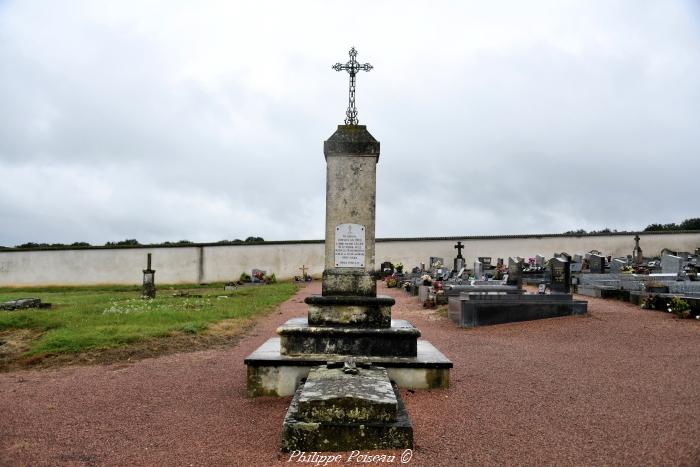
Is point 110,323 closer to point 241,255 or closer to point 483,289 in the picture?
point 483,289

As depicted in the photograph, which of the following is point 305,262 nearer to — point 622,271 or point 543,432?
point 622,271

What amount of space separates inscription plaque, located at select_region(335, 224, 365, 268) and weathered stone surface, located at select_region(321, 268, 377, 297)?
97 millimetres

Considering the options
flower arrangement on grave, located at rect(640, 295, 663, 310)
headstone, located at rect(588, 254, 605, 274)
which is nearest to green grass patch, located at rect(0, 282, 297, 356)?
flower arrangement on grave, located at rect(640, 295, 663, 310)

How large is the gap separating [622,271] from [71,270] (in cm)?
2876

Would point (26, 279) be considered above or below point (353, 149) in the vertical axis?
below

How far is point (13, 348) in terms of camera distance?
8.92m

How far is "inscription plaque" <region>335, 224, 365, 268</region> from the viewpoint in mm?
6078

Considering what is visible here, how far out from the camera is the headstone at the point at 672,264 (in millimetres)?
14859

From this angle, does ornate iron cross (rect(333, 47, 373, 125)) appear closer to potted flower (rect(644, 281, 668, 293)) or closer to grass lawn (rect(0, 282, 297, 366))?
grass lawn (rect(0, 282, 297, 366))

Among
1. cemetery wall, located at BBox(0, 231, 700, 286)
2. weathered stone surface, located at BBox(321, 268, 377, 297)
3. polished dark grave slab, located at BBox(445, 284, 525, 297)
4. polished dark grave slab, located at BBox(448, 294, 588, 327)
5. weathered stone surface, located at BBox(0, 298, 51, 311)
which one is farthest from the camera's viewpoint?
cemetery wall, located at BBox(0, 231, 700, 286)

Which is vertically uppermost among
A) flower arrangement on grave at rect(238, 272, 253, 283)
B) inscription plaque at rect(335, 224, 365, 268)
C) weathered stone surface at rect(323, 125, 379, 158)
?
weathered stone surface at rect(323, 125, 379, 158)

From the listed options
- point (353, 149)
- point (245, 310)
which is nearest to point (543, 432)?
point (353, 149)

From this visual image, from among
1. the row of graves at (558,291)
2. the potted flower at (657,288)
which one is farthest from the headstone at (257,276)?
the potted flower at (657,288)

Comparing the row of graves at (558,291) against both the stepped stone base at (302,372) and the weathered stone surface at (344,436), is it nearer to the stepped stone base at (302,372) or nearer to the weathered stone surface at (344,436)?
the stepped stone base at (302,372)
